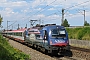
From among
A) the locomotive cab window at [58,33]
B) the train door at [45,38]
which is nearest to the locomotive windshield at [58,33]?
the locomotive cab window at [58,33]

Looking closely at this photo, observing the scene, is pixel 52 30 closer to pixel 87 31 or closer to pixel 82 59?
pixel 82 59

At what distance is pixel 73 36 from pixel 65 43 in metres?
29.6

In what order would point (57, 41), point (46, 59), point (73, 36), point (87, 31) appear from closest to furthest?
point (46, 59), point (57, 41), point (87, 31), point (73, 36)

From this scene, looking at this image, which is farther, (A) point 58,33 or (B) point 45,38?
(B) point 45,38

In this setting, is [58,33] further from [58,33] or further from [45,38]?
[45,38]

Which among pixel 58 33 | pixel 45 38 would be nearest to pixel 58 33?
pixel 58 33

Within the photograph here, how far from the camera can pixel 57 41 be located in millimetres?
21078

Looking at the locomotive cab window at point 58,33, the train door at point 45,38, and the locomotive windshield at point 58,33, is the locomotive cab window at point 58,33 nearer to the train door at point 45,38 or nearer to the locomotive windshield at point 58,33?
the locomotive windshield at point 58,33

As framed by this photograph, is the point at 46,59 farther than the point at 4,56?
Yes

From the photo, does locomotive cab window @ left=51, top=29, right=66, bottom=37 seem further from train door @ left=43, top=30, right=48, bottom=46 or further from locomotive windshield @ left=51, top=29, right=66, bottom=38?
train door @ left=43, top=30, right=48, bottom=46

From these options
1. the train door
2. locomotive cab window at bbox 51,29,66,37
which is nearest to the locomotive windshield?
locomotive cab window at bbox 51,29,66,37

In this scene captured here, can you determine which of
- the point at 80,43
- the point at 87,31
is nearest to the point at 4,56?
the point at 80,43

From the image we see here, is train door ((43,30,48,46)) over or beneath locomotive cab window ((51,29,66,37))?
beneath

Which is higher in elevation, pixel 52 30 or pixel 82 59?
pixel 52 30
